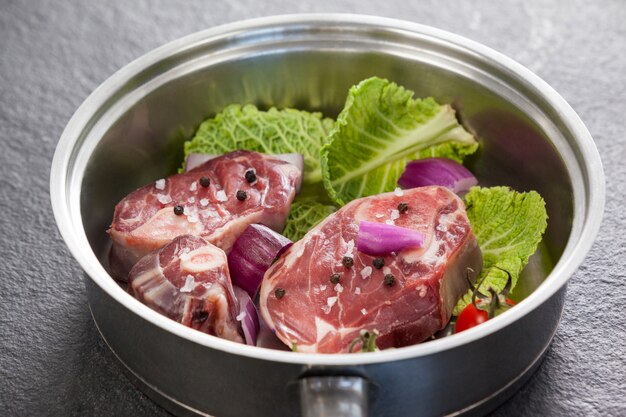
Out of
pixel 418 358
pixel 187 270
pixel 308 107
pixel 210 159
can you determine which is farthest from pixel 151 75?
pixel 418 358

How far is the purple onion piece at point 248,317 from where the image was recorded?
2373 mm

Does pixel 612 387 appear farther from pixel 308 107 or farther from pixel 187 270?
pixel 308 107

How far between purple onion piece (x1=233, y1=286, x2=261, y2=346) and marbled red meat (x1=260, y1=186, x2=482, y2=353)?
48 millimetres

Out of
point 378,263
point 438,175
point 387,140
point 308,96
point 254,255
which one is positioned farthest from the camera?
point 308,96

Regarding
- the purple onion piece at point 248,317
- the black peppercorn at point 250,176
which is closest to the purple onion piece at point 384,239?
the purple onion piece at point 248,317

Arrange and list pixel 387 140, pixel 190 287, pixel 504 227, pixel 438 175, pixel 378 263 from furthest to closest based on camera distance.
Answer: pixel 387 140, pixel 438 175, pixel 504 227, pixel 378 263, pixel 190 287

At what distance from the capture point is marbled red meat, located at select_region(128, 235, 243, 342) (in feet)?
7.47

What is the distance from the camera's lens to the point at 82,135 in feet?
8.75

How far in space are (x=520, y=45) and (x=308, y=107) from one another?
3.23ft

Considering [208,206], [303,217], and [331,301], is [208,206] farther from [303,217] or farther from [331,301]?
[331,301]

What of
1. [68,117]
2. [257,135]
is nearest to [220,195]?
[257,135]

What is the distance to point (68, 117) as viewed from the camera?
11.2 ft

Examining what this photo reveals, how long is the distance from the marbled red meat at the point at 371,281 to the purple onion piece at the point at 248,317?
1.9 inches

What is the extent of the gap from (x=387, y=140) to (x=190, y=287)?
0.97 m
